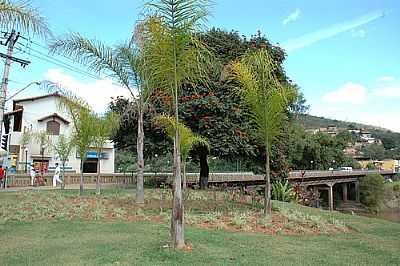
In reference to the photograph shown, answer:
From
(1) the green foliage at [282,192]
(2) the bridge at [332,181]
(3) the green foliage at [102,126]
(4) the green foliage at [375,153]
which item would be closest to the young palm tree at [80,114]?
(3) the green foliage at [102,126]

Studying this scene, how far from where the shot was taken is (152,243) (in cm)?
729

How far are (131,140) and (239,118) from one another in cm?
611

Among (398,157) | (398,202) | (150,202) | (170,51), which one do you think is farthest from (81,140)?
(398,157)

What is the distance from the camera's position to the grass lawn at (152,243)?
20.4 feet

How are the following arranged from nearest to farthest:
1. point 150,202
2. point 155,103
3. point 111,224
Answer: point 111,224 < point 150,202 < point 155,103

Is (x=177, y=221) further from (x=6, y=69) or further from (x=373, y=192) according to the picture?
(x=373, y=192)

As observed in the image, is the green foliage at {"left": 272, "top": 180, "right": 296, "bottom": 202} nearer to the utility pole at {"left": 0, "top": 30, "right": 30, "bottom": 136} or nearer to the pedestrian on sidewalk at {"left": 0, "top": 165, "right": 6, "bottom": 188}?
the utility pole at {"left": 0, "top": 30, "right": 30, "bottom": 136}

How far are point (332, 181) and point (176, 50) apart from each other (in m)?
Result: 46.8

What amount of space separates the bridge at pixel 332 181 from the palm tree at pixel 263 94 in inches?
888

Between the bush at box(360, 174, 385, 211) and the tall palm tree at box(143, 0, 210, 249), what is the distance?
1739 inches

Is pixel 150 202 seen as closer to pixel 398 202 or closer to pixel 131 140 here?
pixel 131 140

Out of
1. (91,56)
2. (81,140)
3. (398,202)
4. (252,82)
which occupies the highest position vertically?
(91,56)

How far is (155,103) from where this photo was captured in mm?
A: 20031

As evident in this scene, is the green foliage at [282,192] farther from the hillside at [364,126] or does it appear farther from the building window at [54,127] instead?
the hillside at [364,126]
